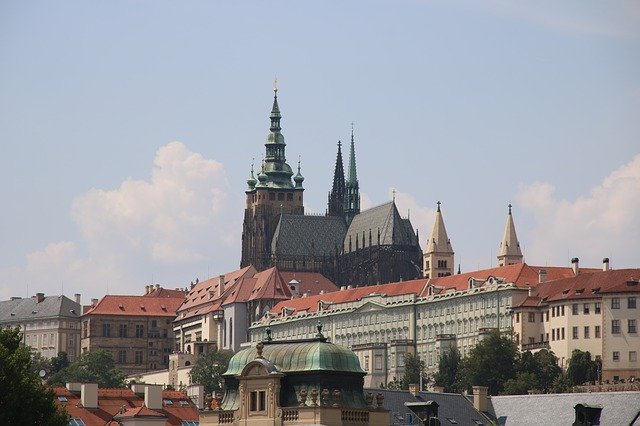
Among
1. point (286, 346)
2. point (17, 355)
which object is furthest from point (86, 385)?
point (286, 346)

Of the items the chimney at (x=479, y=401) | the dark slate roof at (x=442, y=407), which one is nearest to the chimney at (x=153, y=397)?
the dark slate roof at (x=442, y=407)

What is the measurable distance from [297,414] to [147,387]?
143 ft

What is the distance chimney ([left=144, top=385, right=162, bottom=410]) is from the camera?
132 meters

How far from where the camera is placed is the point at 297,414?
92188mm

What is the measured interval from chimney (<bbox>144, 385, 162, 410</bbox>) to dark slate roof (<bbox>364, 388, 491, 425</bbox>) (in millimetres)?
13333

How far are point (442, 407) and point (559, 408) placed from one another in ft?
26.9

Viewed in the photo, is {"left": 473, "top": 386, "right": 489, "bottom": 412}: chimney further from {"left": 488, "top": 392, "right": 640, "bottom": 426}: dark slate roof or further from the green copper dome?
the green copper dome

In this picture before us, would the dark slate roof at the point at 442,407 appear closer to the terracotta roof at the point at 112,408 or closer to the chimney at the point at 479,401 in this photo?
the chimney at the point at 479,401

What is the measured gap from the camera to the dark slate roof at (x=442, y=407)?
12362 cm

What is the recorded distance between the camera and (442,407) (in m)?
127

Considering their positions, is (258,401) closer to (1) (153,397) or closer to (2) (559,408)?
(2) (559,408)

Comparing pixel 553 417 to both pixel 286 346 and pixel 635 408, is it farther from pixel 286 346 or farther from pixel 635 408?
pixel 286 346

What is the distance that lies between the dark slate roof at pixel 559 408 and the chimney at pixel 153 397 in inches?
754

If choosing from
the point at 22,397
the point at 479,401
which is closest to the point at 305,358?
the point at 22,397
